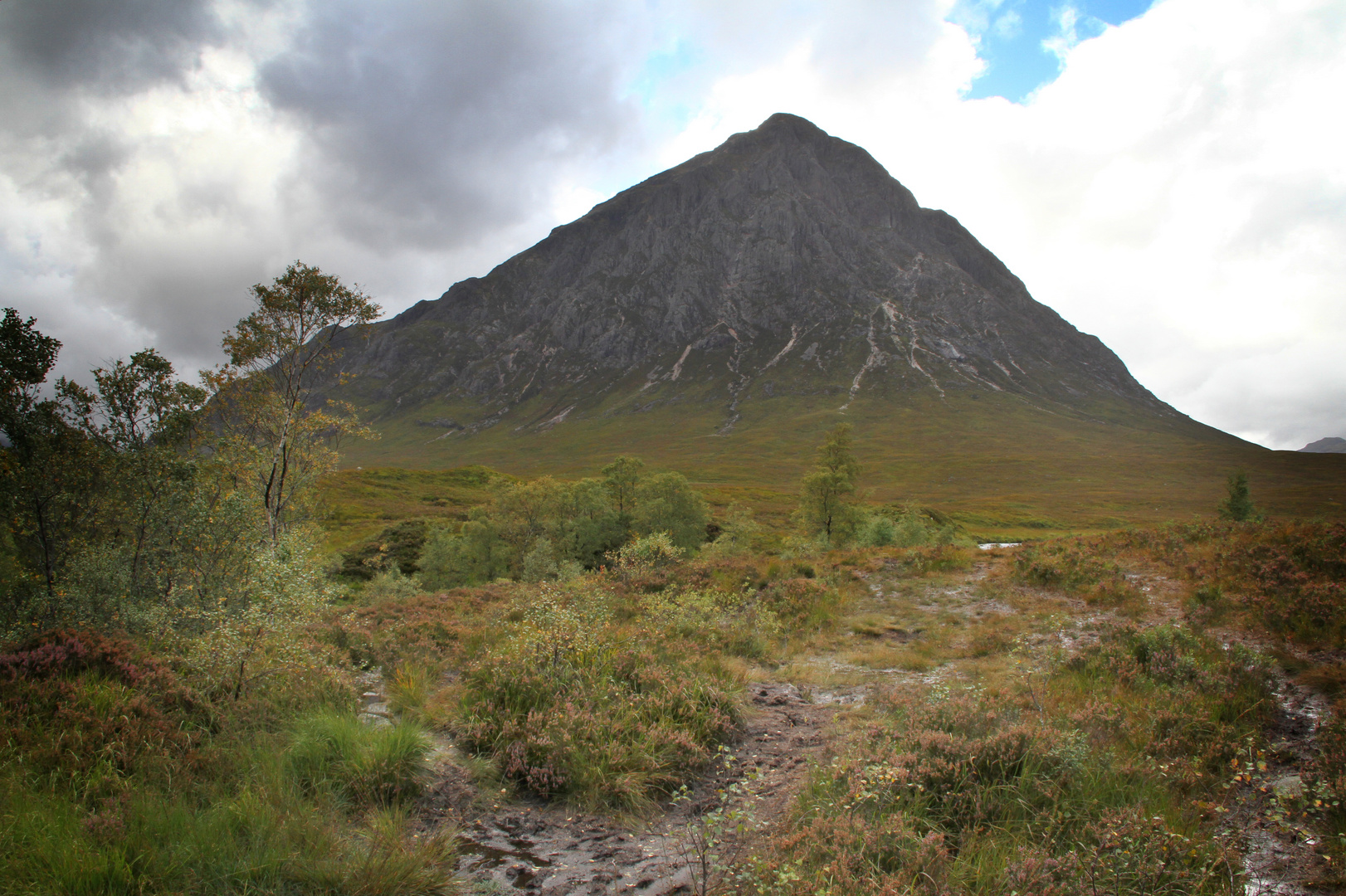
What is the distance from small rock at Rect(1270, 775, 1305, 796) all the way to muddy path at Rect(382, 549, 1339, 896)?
2 centimetres

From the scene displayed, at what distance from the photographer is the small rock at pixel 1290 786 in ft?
16.8

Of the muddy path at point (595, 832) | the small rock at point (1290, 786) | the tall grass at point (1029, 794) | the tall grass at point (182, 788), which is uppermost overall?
the tall grass at point (182, 788)

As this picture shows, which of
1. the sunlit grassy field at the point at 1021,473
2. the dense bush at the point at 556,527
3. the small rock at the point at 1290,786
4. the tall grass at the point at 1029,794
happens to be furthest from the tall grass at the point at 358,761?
the sunlit grassy field at the point at 1021,473

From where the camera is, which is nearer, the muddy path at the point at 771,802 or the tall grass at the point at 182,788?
the tall grass at the point at 182,788

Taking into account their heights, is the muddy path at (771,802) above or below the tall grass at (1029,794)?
below

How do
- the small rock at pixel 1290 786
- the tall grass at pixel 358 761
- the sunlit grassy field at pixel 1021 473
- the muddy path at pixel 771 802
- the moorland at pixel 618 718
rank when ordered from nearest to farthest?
the moorland at pixel 618 718 → the muddy path at pixel 771 802 → the small rock at pixel 1290 786 → the tall grass at pixel 358 761 → the sunlit grassy field at pixel 1021 473

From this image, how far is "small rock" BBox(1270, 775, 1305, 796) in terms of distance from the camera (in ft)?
16.8

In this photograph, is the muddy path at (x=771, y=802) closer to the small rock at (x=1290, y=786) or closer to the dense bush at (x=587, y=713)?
the small rock at (x=1290, y=786)

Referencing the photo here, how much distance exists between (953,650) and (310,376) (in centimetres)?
2404

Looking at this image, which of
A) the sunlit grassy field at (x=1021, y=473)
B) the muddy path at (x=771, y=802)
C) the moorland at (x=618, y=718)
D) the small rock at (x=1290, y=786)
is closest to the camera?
the moorland at (x=618, y=718)

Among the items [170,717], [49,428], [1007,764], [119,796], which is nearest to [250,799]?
[119,796]

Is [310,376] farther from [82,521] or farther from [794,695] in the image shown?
[794,695]

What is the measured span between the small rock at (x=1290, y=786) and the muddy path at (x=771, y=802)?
0.02 metres

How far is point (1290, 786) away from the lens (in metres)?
5.36
